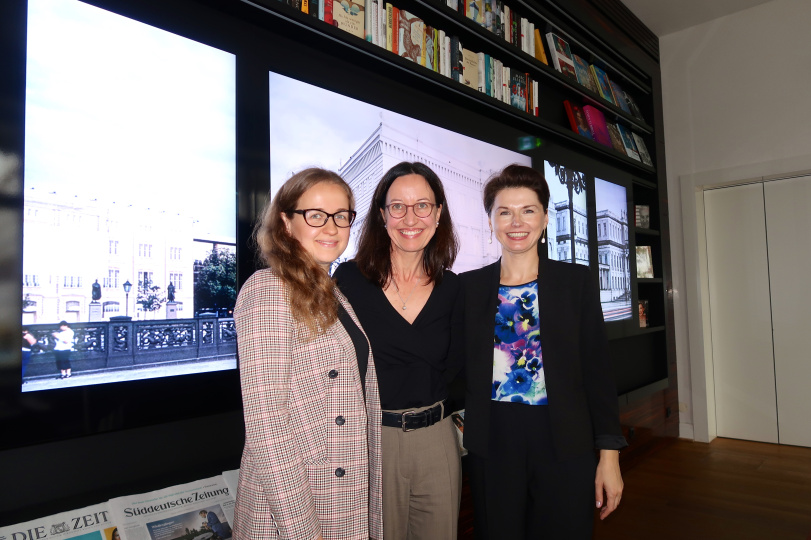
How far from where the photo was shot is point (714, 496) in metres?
3.34

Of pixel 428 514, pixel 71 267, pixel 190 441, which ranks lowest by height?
pixel 428 514

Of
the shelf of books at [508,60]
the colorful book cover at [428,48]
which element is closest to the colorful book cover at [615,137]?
the shelf of books at [508,60]

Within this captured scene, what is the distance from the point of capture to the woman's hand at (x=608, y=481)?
4.99 feet

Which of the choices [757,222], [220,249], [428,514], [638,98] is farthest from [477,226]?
[757,222]

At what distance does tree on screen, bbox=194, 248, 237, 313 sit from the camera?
5.93 ft

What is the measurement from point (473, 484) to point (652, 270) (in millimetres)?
3728

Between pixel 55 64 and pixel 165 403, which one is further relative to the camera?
pixel 165 403

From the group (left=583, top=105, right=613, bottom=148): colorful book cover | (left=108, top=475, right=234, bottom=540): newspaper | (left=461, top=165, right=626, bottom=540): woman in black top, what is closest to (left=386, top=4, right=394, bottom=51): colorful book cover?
(left=461, top=165, right=626, bottom=540): woman in black top

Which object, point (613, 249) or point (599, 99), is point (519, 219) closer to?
point (599, 99)

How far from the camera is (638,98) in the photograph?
4750mm

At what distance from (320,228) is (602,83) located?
11.6ft

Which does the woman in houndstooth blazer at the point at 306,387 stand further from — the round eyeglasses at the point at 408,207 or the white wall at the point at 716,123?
the white wall at the point at 716,123

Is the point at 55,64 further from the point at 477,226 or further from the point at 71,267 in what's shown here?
the point at 477,226

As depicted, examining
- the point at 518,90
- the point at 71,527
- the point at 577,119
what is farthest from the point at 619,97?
the point at 71,527
